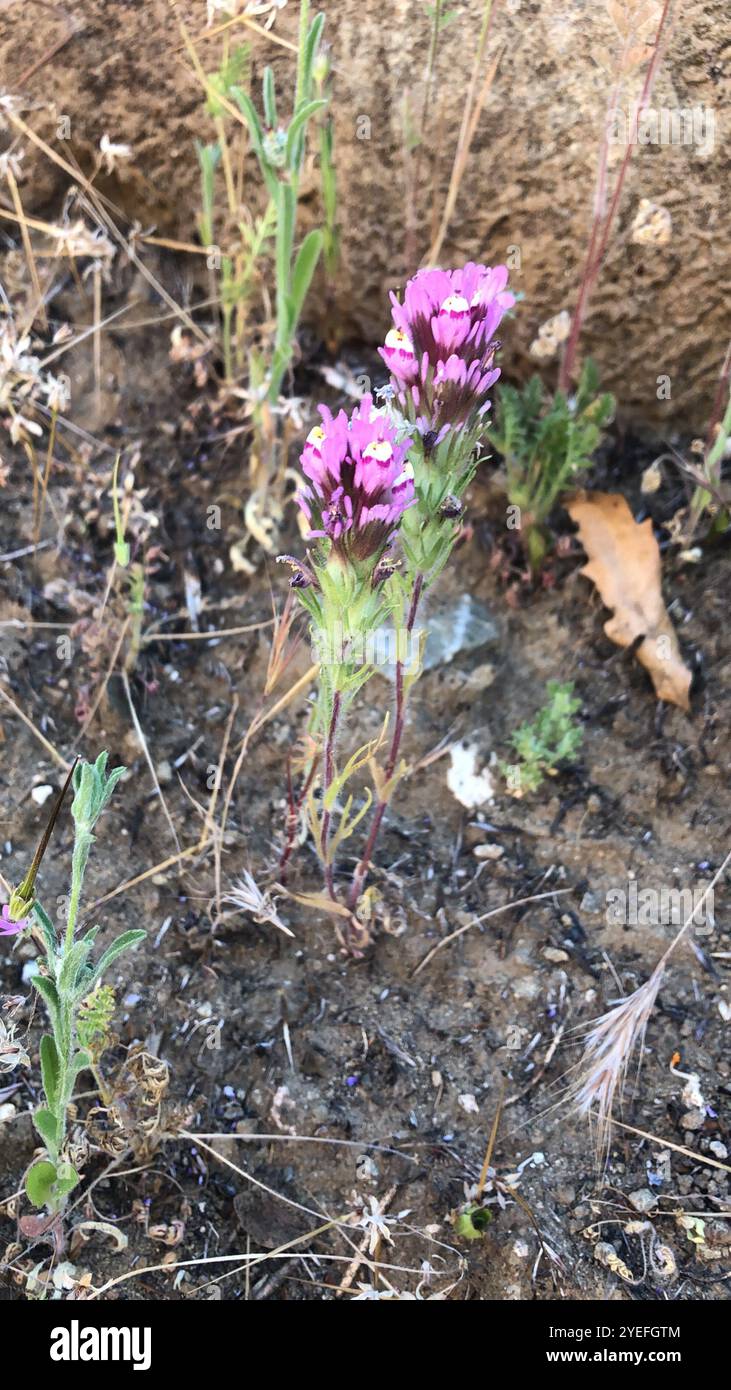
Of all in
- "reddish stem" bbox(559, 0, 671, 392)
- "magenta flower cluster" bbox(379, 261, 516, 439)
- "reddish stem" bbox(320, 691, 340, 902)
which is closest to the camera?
"magenta flower cluster" bbox(379, 261, 516, 439)

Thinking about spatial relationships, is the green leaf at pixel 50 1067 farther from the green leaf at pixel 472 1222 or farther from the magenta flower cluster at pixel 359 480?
the magenta flower cluster at pixel 359 480

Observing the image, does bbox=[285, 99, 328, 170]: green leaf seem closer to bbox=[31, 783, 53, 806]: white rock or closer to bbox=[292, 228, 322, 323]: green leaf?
bbox=[292, 228, 322, 323]: green leaf

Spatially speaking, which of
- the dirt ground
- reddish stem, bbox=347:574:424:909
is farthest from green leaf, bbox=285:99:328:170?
reddish stem, bbox=347:574:424:909

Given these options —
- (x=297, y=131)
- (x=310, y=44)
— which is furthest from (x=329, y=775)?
(x=310, y=44)

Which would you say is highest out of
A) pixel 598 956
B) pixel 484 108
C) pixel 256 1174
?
pixel 484 108

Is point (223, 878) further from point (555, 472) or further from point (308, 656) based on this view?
point (555, 472)

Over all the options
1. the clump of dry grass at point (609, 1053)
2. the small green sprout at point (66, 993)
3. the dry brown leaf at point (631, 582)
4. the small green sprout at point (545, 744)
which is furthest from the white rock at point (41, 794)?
the dry brown leaf at point (631, 582)

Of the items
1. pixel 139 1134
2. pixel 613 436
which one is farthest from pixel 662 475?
pixel 139 1134
